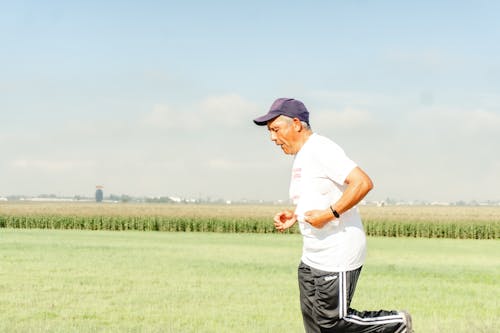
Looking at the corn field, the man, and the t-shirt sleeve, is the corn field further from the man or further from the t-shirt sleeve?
the t-shirt sleeve

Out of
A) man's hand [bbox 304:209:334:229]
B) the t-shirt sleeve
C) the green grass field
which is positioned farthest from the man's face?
the green grass field

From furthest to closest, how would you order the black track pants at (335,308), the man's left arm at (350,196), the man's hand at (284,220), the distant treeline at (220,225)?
the distant treeline at (220,225) < the man's hand at (284,220) < the black track pants at (335,308) < the man's left arm at (350,196)

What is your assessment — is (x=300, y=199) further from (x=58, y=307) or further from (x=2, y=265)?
(x=2, y=265)

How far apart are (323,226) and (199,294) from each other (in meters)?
8.39

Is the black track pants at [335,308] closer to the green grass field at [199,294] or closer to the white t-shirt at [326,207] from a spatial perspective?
the white t-shirt at [326,207]

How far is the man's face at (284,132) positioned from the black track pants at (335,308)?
0.92m

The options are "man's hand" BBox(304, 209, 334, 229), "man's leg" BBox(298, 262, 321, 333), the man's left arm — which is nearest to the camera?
the man's left arm

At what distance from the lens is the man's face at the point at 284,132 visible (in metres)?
5.51

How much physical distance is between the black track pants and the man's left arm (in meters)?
0.48

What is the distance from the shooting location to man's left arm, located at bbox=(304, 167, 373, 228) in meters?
5.07

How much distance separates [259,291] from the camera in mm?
14047

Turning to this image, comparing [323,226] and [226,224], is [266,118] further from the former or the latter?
[226,224]

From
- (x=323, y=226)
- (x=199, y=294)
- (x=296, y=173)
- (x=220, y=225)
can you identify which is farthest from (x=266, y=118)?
(x=220, y=225)

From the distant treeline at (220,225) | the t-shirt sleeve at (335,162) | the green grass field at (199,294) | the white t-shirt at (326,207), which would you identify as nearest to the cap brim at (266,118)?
the white t-shirt at (326,207)
